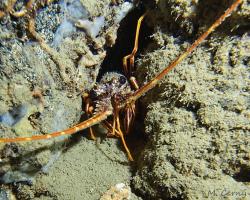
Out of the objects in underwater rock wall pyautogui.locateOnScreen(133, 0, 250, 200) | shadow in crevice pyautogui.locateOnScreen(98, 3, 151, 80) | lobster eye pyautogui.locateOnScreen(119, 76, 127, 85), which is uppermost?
shadow in crevice pyautogui.locateOnScreen(98, 3, 151, 80)

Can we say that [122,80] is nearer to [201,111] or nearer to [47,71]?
[47,71]

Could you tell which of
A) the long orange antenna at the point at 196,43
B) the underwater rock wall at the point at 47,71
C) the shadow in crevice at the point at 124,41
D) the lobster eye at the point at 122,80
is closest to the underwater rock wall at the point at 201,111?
the long orange antenna at the point at 196,43

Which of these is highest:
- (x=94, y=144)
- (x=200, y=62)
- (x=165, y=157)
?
(x=200, y=62)

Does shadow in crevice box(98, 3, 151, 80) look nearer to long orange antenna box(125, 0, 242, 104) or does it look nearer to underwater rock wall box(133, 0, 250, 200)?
underwater rock wall box(133, 0, 250, 200)

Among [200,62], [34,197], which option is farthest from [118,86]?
[34,197]

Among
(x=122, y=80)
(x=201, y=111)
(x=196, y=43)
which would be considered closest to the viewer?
(x=196, y=43)

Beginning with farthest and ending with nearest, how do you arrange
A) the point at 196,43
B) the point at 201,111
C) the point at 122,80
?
the point at 122,80
the point at 201,111
the point at 196,43

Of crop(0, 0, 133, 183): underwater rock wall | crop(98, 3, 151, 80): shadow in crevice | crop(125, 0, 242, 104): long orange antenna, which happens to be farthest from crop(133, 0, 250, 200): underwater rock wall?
crop(0, 0, 133, 183): underwater rock wall

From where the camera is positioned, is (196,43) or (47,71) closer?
(196,43)

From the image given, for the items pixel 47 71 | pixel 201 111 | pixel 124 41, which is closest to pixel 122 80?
pixel 124 41

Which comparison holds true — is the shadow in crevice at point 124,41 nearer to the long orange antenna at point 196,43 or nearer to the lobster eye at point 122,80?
the lobster eye at point 122,80

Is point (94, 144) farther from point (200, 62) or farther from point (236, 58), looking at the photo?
point (236, 58)
